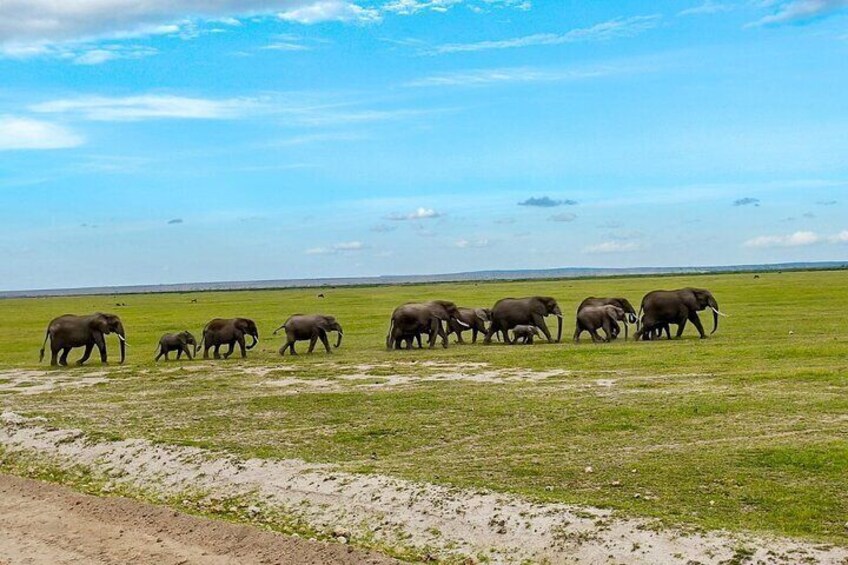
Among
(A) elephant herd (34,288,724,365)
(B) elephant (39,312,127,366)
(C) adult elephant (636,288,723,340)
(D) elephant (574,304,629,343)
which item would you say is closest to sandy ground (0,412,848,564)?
(B) elephant (39,312,127,366)

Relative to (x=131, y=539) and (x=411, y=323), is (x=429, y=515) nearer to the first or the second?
(x=131, y=539)

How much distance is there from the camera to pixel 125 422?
16.9 metres

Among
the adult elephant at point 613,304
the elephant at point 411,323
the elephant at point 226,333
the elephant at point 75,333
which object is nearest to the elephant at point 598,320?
the adult elephant at point 613,304

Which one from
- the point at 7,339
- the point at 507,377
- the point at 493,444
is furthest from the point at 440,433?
the point at 7,339

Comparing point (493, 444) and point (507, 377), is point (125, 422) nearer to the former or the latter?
point (493, 444)

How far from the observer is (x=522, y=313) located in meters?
32.0

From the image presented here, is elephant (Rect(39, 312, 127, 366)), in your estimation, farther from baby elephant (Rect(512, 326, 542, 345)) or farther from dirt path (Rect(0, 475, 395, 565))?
dirt path (Rect(0, 475, 395, 565))

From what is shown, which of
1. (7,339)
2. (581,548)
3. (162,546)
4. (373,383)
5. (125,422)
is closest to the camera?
(581,548)

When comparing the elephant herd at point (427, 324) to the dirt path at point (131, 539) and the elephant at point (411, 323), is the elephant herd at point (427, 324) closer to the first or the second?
the elephant at point (411, 323)

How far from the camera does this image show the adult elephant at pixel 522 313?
31969 millimetres

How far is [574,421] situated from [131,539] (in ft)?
24.2

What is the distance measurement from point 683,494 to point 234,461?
610cm

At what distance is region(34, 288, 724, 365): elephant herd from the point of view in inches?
1096

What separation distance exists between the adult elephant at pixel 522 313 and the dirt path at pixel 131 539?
20962 mm
